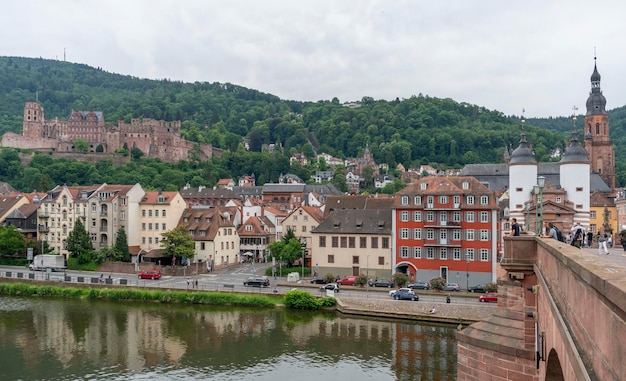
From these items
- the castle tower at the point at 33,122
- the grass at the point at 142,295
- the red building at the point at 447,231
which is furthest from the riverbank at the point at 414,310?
the castle tower at the point at 33,122

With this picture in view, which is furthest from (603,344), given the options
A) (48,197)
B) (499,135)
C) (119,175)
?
(499,135)

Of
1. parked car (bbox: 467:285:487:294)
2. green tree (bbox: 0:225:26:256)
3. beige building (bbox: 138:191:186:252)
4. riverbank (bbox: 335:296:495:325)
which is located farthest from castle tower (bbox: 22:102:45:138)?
parked car (bbox: 467:285:487:294)

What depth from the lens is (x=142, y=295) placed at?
47.1m

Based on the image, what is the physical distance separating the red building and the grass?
12782 millimetres

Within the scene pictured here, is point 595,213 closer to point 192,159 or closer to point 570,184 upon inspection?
point 570,184

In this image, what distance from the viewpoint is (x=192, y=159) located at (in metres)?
146

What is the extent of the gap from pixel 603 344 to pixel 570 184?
27.7m

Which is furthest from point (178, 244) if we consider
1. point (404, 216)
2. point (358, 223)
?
point (404, 216)

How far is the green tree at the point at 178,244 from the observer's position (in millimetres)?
56094

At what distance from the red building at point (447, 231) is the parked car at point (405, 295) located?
277 inches

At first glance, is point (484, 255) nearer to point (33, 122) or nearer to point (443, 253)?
point (443, 253)

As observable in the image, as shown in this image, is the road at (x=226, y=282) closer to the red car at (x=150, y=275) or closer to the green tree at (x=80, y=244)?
the red car at (x=150, y=275)

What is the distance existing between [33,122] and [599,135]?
5262 inches

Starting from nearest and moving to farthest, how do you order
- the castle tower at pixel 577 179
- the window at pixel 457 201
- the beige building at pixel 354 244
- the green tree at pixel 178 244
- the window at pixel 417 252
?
the castle tower at pixel 577 179
the window at pixel 457 201
the window at pixel 417 252
the beige building at pixel 354 244
the green tree at pixel 178 244
